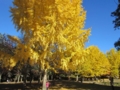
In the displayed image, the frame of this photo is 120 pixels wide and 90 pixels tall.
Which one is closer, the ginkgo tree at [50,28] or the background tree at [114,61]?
the ginkgo tree at [50,28]

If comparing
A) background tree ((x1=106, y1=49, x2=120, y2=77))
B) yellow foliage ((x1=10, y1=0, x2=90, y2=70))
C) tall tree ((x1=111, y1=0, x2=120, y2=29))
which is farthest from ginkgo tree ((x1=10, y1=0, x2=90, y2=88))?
background tree ((x1=106, y1=49, x2=120, y2=77))

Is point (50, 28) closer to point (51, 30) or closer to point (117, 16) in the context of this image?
point (51, 30)

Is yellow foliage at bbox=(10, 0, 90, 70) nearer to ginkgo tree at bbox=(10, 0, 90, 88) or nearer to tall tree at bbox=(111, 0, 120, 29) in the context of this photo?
ginkgo tree at bbox=(10, 0, 90, 88)

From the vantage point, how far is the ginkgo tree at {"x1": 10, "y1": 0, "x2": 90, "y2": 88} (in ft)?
39.1

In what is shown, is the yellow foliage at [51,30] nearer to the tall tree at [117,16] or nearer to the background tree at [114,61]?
Result: the tall tree at [117,16]

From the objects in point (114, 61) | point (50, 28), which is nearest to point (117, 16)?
point (50, 28)

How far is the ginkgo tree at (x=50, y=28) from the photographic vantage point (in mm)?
11922

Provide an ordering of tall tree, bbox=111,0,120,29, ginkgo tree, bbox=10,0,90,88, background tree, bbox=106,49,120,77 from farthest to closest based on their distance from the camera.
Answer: background tree, bbox=106,49,120,77 → tall tree, bbox=111,0,120,29 → ginkgo tree, bbox=10,0,90,88

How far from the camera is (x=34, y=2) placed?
12219mm

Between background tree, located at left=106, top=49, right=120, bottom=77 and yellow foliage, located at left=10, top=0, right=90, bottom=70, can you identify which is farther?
background tree, located at left=106, top=49, right=120, bottom=77

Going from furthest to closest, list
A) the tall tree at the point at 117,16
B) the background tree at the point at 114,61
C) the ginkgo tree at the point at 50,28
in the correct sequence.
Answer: the background tree at the point at 114,61
the tall tree at the point at 117,16
the ginkgo tree at the point at 50,28

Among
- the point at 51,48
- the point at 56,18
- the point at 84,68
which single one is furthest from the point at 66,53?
the point at 84,68

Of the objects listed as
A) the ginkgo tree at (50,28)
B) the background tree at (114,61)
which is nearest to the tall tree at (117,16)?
the ginkgo tree at (50,28)

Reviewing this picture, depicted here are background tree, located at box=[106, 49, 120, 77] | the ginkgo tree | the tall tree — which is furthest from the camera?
background tree, located at box=[106, 49, 120, 77]
